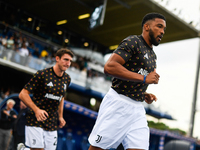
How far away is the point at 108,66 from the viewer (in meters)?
2.60

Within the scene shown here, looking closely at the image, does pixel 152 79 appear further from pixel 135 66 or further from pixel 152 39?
pixel 152 39

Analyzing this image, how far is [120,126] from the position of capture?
2.73 metres

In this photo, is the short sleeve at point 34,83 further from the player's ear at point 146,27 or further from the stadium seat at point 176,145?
the stadium seat at point 176,145

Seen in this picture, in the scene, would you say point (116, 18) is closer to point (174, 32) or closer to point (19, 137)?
point (174, 32)

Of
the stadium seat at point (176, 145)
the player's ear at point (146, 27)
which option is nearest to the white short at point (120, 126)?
the player's ear at point (146, 27)

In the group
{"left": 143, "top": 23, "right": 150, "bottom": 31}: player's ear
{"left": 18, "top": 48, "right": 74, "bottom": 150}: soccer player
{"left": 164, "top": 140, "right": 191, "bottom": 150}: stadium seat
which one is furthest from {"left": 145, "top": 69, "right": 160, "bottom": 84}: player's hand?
{"left": 164, "top": 140, "right": 191, "bottom": 150}: stadium seat

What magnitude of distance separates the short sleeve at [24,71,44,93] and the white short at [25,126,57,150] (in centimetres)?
56

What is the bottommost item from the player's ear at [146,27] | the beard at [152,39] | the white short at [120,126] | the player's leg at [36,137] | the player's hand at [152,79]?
the player's leg at [36,137]

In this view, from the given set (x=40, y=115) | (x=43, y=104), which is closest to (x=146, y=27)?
(x=40, y=115)

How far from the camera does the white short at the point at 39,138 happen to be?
155 inches

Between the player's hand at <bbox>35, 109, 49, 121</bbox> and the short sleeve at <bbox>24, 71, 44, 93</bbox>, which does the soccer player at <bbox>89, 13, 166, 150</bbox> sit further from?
the short sleeve at <bbox>24, 71, 44, 93</bbox>

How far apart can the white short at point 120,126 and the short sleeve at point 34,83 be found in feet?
4.98

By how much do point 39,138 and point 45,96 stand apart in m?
0.60

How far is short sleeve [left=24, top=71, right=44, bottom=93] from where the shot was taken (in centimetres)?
396
